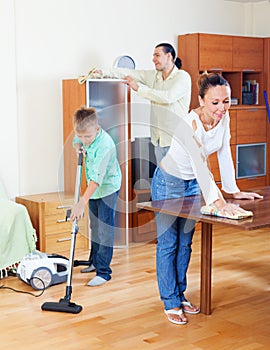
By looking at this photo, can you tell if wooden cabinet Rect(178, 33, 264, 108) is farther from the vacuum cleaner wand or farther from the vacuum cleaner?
the vacuum cleaner wand

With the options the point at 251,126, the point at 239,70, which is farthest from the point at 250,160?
the point at 239,70

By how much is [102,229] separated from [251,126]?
273 cm

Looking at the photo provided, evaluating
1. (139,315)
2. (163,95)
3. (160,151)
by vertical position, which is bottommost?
(139,315)

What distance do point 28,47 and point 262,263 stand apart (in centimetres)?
253

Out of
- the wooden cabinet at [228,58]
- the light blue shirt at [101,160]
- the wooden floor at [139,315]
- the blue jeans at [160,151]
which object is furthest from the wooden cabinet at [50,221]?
the wooden cabinet at [228,58]

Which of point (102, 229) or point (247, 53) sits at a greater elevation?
point (247, 53)

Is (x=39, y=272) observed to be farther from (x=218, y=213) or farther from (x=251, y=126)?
(x=251, y=126)

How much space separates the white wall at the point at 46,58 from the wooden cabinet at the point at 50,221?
0.33 m

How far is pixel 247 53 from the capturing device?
21.3ft

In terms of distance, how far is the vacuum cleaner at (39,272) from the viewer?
13.8ft

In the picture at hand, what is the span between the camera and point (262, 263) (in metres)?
4.86

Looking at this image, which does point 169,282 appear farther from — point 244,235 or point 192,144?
point 244,235

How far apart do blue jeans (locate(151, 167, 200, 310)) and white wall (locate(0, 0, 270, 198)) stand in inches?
78.4

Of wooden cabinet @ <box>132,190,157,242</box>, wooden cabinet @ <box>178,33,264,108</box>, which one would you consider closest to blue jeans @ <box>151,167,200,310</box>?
wooden cabinet @ <box>132,190,157,242</box>
